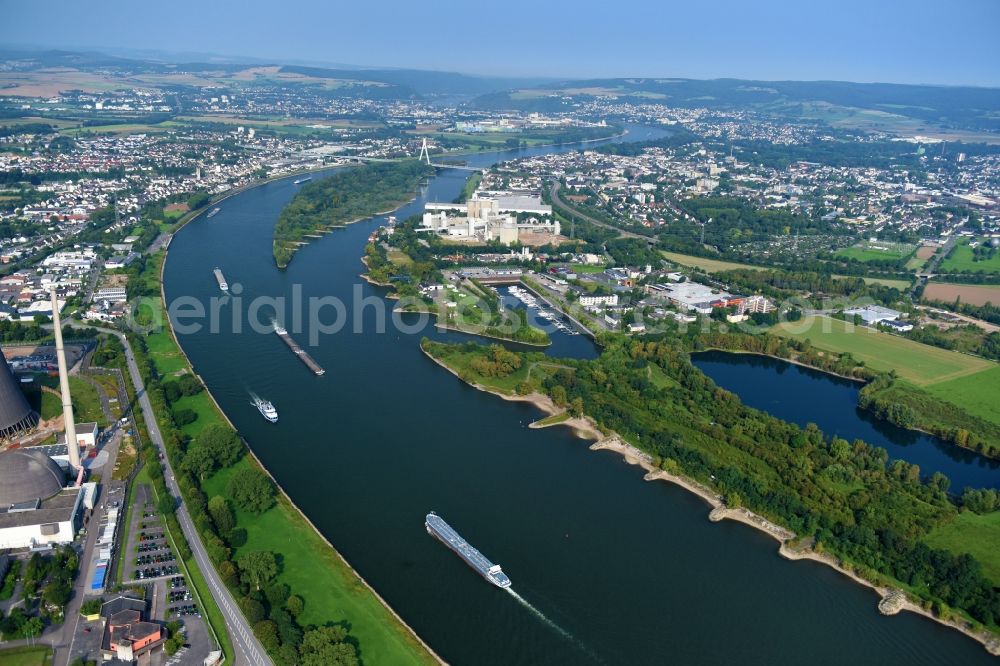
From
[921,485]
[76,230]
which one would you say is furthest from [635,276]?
[76,230]

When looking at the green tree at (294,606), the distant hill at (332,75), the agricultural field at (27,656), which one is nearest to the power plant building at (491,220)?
the green tree at (294,606)

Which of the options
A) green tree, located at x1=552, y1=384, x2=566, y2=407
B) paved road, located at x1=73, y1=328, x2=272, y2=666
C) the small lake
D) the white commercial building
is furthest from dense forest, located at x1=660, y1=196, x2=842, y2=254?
paved road, located at x1=73, y1=328, x2=272, y2=666

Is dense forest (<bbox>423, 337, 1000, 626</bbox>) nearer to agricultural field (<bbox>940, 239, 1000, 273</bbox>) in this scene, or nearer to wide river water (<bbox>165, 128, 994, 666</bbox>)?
wide river water (<bbox>165, 128, 994, 666</bbox>)

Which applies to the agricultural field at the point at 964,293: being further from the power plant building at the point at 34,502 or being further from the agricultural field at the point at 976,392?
the power plant building at the point at 34,502

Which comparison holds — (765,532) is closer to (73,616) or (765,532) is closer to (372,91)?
(73,616)

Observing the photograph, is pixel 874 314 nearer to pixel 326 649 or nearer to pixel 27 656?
pixel 326 649
